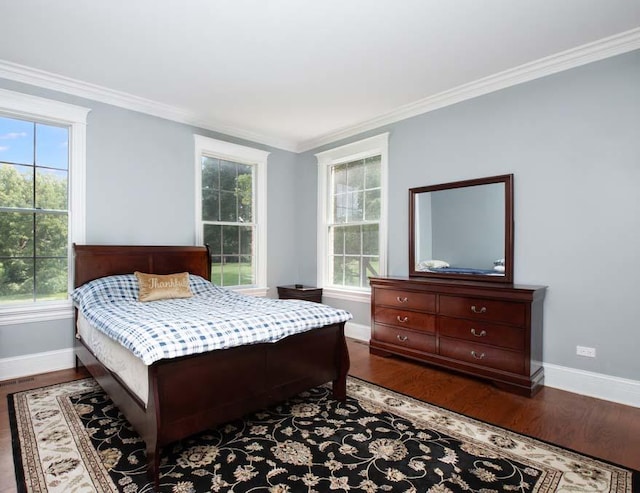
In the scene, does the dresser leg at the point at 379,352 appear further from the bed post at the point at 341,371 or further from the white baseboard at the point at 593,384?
the white baseboard at the point at 593,384

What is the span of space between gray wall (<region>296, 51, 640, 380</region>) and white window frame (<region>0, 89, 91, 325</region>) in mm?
3792

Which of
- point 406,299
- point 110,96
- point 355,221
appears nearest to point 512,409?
point 406,299

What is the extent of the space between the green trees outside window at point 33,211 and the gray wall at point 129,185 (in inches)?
10.2

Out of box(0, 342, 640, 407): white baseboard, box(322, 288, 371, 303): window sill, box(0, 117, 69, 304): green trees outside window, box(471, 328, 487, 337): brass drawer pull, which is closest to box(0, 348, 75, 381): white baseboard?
box(0, 342, 640, 407): white baseboard

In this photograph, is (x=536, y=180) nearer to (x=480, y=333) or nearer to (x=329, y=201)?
(x=480, y=333)

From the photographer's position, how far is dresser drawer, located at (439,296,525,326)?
2848mm

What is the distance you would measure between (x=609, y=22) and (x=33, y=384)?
17.3 ft

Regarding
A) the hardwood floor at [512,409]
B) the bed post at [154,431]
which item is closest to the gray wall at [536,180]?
the hardwood floor at [512,409]

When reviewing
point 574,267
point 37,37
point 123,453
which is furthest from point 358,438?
point 37,37

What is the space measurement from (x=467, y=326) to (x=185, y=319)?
7.78ft

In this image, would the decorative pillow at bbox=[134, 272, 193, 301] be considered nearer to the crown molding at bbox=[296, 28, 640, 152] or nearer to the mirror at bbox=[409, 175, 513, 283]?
the mirror at bbox=[409, 175, 513, 283]

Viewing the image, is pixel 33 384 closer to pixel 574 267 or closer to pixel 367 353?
pixel 367 353

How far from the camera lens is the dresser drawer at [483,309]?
2848mm

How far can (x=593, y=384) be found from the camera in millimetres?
2771
